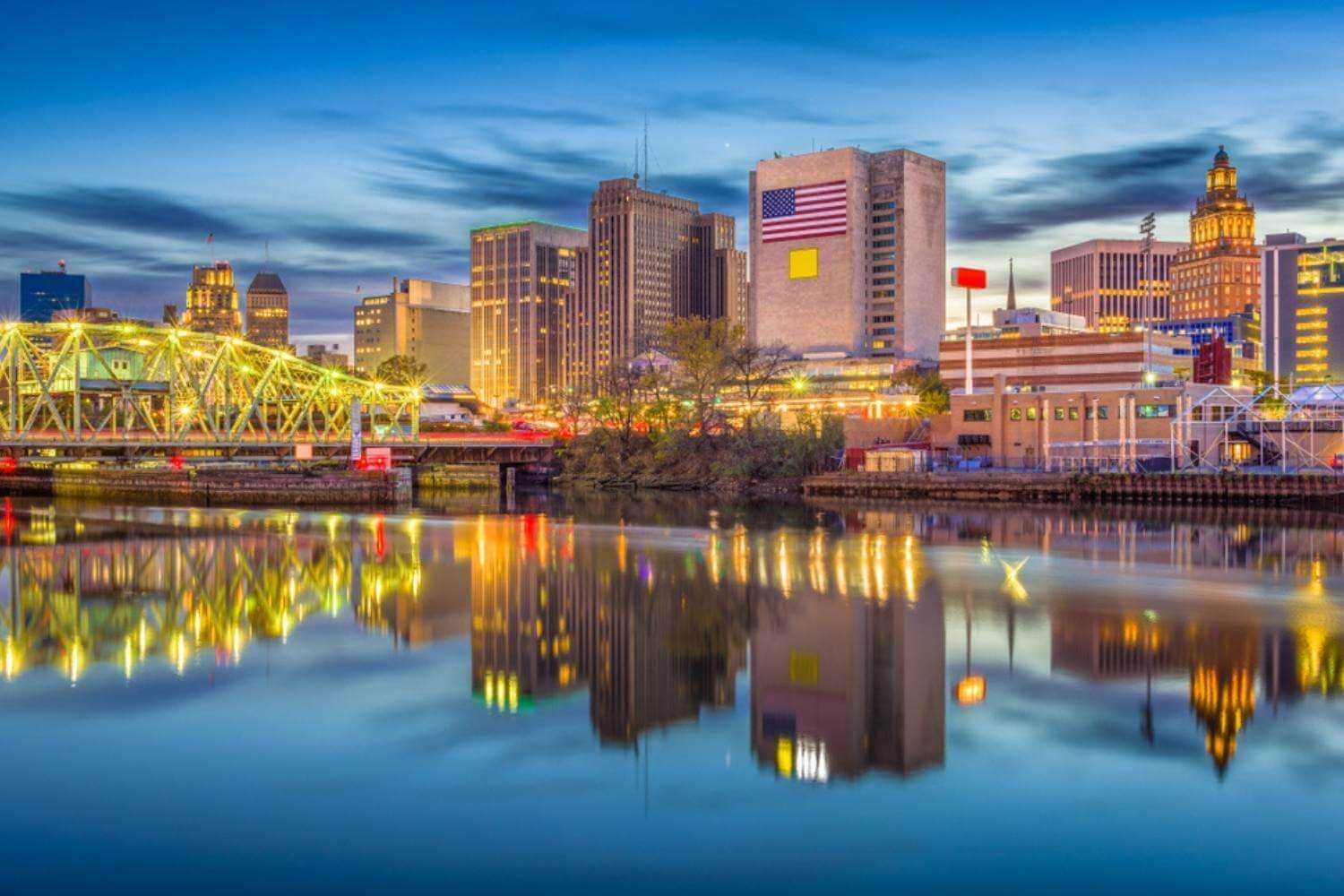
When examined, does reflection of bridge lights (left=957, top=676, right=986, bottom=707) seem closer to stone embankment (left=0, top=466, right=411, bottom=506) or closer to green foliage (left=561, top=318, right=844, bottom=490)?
stone embankment (left=0, top=466, right=411, bottom=506)

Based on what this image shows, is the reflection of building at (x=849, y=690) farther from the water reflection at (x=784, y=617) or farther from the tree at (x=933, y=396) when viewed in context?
the tree at (x=933, y=396)

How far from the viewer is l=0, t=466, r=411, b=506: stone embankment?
93438 mm

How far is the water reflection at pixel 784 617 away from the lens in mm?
25625

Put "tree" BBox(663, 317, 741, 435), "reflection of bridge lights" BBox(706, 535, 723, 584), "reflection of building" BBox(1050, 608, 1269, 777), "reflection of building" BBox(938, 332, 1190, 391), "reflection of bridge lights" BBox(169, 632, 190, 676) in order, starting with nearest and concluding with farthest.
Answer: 1. "reflection of building" BBox(1050, 608, 1269, 777)
2. "reflection of bridge lights" BBox(169, 632, 190, 676)
3. "reflection of bridge lights" BBox(706, 535, 723, 584)
4. "tree" BBox(663, 317, 741, 435)
5. "reflection of building" BBox(938, 332, 1190, 391)

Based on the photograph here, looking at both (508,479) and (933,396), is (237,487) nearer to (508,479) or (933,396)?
(508,479)

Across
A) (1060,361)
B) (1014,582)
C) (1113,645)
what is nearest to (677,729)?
(1113,645)

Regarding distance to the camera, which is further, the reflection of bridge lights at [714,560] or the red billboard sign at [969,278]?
the red billboard sign at [969,278]

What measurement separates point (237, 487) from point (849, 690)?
258 feet

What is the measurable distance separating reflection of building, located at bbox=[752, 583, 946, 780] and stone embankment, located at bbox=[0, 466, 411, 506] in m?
61.4

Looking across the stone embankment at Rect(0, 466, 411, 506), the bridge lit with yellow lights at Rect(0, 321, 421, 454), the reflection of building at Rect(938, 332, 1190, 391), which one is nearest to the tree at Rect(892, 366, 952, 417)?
the reflection of building at Rect(938, 332, 1190, 391)

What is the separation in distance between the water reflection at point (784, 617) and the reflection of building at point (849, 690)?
0.09 m

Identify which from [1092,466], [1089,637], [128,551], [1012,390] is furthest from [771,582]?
[1012,390]

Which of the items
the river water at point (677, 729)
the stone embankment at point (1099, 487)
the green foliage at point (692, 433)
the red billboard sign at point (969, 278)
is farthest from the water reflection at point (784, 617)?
the red billboard sign at point (969, 278)

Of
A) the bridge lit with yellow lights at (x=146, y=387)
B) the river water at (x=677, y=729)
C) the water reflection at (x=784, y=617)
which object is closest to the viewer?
the river water at (x=677, y=729)
